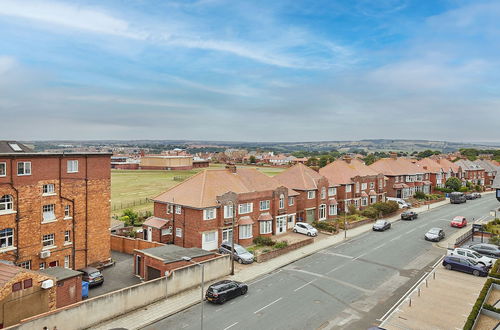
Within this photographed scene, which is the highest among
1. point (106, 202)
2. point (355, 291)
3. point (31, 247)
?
point (106, 202)

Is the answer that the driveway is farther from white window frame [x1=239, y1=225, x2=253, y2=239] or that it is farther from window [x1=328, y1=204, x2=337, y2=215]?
window [x1=328, y1=204, x2=337, y2=215]

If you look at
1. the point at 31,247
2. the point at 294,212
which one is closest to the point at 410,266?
the point at 294,212

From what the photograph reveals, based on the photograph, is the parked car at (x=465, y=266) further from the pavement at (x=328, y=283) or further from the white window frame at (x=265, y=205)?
the white window frame at (x=265, y=205)

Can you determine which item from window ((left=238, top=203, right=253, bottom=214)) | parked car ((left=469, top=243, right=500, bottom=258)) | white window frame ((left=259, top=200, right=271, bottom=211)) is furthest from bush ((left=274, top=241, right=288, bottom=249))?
parked car ((left=469, top=243, right=500, bottom=258))

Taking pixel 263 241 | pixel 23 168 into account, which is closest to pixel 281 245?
pixel 263 241

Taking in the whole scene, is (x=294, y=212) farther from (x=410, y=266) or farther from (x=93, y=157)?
(x=93, y=157)
